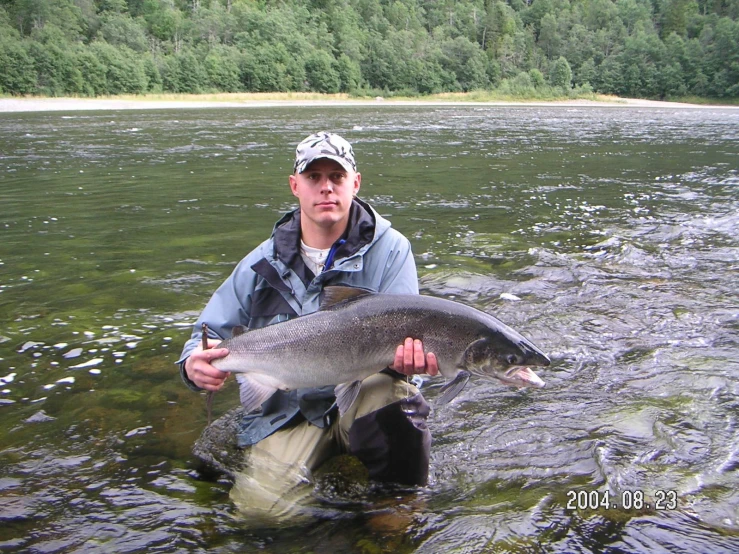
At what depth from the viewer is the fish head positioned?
125 inches

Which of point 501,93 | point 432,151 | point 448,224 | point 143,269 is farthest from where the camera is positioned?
point 501,93

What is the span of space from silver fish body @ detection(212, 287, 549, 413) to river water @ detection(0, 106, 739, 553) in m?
0.79

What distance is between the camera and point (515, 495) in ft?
11.9

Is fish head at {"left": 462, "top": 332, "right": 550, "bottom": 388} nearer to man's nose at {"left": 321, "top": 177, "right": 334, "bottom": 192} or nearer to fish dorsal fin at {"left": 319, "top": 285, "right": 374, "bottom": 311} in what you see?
fish dorsal fin at {"left": 319, "top": 285, "right": 374, "bottom": 311}

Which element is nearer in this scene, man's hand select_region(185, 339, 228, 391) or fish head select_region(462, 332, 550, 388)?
fish head select_region(462, 332, 550, 388)

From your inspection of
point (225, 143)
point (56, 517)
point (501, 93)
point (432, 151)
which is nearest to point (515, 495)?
point (56, 517)

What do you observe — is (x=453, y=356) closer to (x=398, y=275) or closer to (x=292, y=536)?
(x=398, y=275)

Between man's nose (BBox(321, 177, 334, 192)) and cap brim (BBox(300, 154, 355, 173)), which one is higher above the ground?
cap brim (BBox(300, 154, 355, 173))

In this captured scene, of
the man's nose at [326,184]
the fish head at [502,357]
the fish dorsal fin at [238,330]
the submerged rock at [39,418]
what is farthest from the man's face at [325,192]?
the submerged rock at [39,418]

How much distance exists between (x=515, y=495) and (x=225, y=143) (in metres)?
23.2

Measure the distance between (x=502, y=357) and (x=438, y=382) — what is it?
2.22m
